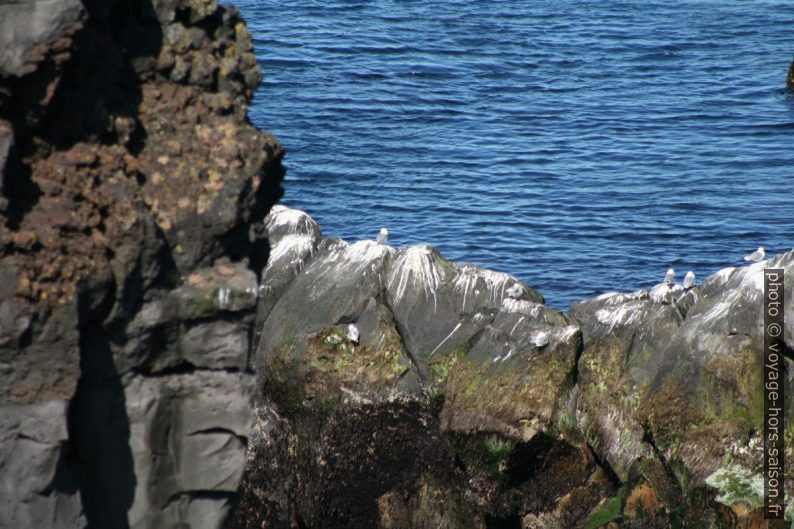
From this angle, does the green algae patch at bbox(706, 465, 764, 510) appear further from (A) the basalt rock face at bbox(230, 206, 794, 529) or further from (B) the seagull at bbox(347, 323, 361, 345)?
(B) the seagull at bbox(347, 323, 361, 345)

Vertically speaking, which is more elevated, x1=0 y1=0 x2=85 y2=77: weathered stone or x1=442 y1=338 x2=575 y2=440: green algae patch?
x1=0 y1=0 x2=85 y2=77: weathered stone

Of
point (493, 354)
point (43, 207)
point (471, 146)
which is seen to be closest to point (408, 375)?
point (493, 354)

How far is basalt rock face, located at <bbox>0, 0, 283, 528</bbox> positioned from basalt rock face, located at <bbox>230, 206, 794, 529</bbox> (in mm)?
6471

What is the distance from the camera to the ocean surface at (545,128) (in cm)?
2578

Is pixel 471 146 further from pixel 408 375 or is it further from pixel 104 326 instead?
pixel 104 326

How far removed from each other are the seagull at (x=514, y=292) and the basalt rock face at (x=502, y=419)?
0.42 metres

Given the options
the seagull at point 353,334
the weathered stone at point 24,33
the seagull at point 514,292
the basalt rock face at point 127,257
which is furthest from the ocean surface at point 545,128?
the weathered stone at point 24,33

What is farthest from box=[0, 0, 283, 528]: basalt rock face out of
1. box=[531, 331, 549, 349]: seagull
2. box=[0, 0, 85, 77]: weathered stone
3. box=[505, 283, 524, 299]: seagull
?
box=[505, 283, 524, 299]: seagull

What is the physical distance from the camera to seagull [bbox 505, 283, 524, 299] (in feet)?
51.7

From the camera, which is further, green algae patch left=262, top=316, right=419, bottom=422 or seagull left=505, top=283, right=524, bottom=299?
seagull left=505, top=283, right=524, bottom=299

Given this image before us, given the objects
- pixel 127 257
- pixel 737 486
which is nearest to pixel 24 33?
pixel 127 257

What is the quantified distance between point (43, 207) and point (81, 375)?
1.00 metres

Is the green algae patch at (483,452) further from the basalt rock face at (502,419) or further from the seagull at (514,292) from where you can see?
the seagull at (514,292)

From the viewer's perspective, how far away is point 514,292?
51.8ft
